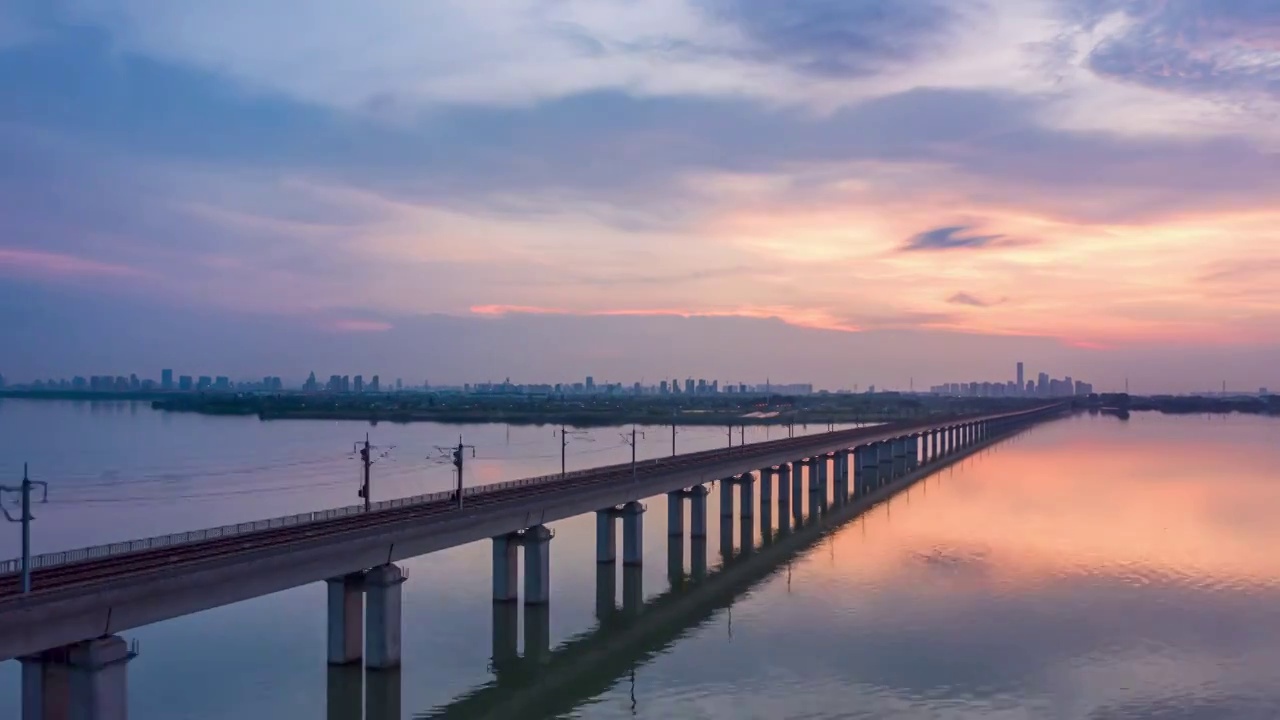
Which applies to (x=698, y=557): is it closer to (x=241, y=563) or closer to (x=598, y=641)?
(x=598, y=641)

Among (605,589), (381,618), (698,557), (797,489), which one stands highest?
(381,618)

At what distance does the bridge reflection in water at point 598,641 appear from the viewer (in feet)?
123

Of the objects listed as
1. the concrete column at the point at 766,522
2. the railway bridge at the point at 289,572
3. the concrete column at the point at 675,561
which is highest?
the railway bridge at the point at 289,572

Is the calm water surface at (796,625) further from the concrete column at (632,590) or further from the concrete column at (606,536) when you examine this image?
the concrete column at (606,536)

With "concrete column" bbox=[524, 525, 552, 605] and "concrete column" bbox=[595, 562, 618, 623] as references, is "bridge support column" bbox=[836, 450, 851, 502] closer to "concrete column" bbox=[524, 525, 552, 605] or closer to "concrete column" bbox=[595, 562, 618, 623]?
"concrete column" bbox=[595, 562, 618, 623]

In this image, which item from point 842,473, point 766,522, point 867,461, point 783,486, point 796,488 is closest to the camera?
point 766,522

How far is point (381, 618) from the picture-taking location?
39500mm

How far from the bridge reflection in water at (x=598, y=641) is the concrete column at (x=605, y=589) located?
58 mm

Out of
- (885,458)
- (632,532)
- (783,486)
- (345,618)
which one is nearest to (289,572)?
(345,618)

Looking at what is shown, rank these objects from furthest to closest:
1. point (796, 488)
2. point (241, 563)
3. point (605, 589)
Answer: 1. point (796, 488)
2. point (605, 589)
3. point (241, 563)

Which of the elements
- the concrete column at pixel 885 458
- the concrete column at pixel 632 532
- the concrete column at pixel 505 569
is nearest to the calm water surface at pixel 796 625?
the concrete column at pixel 505 569

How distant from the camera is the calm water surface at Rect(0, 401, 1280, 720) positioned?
3772cm

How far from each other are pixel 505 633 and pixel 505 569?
16.4 ft

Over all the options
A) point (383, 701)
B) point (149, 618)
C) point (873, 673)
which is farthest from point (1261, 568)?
point (149, 618)
